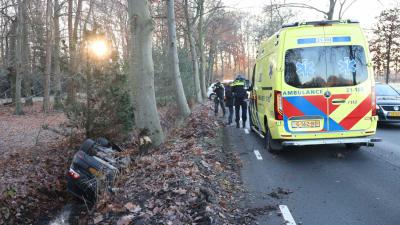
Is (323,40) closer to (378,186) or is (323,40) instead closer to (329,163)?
(329,163)

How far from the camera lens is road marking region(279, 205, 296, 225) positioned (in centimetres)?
529

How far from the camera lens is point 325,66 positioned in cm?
864

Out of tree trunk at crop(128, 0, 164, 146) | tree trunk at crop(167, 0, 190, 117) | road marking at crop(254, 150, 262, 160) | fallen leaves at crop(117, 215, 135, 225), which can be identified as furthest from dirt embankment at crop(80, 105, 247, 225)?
tree trunk at crop(167, 0, 190, 117)

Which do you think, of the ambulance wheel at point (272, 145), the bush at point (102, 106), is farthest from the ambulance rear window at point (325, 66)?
the bush at point (102, 106)

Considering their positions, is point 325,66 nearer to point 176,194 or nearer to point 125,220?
point 176,194

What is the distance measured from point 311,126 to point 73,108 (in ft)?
18.0

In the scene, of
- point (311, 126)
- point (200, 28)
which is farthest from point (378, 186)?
point (200, 28)

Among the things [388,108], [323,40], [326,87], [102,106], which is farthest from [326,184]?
[388,108]

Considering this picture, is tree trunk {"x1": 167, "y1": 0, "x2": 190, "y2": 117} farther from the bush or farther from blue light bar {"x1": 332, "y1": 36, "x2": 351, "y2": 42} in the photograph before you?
blue light bar {"x1": 332, "y1": 36, "x2": 351, "y2": 42}

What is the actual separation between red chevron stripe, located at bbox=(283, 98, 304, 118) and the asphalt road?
41.9 inches

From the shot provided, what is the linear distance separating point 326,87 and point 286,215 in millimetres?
3867

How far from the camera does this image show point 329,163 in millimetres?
8688

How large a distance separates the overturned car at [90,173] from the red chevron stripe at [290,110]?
3384 millimetres

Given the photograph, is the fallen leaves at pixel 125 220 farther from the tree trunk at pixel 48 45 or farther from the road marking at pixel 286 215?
the tree trunk at pixel 48 45
